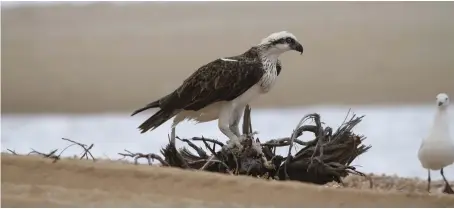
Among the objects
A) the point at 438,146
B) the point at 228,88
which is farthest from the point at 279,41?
the point at 438,146

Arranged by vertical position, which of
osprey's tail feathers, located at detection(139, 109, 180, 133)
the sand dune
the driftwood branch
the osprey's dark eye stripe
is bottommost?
the sand dune

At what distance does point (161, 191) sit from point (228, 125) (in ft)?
2.46

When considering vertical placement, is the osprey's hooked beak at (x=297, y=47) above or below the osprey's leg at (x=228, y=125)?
above

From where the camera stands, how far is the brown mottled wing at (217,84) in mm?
3041

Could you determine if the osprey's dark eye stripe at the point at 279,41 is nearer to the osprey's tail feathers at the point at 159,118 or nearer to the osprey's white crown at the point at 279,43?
the osprey's white crown at the point at 279,43

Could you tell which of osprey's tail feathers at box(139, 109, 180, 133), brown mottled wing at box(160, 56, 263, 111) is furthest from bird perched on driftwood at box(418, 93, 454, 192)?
osprey's tail feathers at box(139, 109, 180, 133)

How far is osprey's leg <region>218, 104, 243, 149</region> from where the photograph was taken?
10.1 feet

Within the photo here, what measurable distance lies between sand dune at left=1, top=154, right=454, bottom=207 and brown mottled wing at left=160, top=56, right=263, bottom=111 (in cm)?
59

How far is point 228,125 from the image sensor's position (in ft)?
10.2

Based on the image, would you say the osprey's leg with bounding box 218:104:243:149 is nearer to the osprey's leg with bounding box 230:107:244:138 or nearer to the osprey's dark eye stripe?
the osprey's leg with bounding box 230:107:244:138

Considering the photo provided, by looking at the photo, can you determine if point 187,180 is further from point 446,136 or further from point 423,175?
point 423,175

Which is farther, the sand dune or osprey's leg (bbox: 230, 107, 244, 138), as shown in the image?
osprey's leg (bbox: 230, 107, 244, 138)

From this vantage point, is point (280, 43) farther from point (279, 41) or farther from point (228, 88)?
point (228, 88)

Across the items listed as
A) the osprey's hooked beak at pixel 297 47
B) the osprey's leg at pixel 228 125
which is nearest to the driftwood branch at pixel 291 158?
the osprey's leg at pixel 228 125
